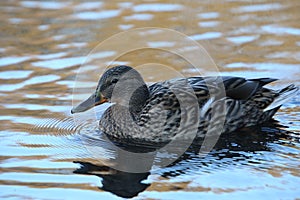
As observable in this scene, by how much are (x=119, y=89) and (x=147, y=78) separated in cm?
152

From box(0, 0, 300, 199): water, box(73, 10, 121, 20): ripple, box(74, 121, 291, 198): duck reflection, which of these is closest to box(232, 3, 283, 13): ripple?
box(0, 0, 300, 199): water

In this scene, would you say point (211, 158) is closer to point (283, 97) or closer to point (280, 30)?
point (283, 97)


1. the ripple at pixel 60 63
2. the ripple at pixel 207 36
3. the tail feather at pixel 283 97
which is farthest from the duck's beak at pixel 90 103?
the ripple at pixel 207 36

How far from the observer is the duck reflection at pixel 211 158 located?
268 inches

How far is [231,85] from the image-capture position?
8.35m

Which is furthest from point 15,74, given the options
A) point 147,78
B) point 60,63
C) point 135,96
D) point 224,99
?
point 224,99

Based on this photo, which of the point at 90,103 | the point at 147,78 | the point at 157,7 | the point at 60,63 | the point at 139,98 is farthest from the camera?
the point at 157,7

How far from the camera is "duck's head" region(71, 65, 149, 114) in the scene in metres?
8.25

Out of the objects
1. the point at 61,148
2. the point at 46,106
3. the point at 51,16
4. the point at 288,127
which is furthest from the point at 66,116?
the point at 51,16

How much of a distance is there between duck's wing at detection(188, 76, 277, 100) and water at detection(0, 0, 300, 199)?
0.43m

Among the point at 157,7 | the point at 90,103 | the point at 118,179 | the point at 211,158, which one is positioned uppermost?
the point at 157,7

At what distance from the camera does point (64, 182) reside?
681cm

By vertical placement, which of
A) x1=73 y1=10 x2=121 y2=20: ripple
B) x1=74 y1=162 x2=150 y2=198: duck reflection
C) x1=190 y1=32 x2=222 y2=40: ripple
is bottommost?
x1=74 y1=162 x2=150 y2=198: duck reflection

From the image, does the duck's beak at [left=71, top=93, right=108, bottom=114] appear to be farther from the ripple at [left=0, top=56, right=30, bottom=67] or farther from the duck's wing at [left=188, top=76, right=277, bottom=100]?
the ripple at [left=0, top=56, right=30, bottom=67]
